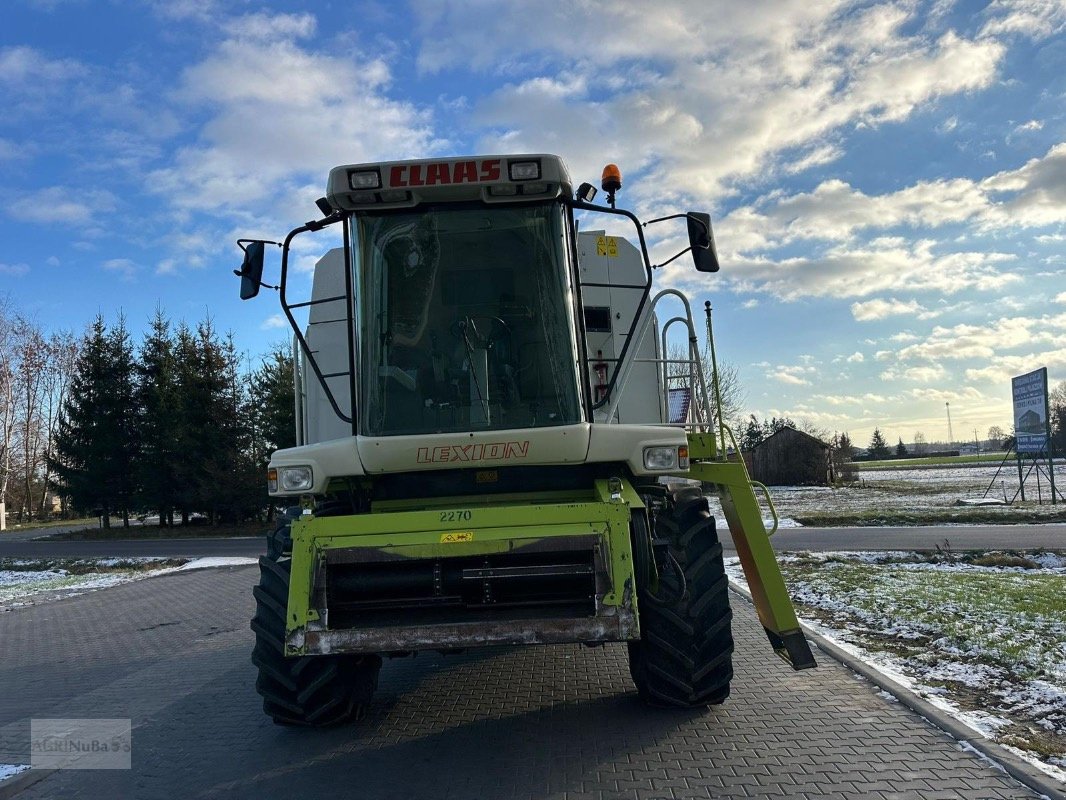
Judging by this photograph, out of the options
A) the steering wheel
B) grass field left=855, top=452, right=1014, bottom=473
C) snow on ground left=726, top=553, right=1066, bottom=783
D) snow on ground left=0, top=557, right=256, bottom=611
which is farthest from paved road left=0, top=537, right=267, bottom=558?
grass field left=855, top=452, right=1014, bottom=473

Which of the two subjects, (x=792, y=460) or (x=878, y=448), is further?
(x=878, y=448)

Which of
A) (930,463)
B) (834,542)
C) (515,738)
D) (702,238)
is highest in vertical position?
(702,238)

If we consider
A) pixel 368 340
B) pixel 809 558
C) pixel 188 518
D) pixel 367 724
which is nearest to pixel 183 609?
pixel 367 724

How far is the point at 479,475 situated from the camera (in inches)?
205

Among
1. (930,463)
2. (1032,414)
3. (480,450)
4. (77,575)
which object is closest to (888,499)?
(1032,414)

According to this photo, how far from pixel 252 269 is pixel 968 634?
6.56 meters

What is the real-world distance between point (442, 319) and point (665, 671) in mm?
2637

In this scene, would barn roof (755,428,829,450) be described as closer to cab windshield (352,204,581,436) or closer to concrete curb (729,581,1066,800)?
concrete curb (729,581,1066,800)

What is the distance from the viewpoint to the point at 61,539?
1188 inches

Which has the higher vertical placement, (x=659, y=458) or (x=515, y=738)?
(x=659, y=458)

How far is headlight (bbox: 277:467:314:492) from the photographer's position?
490cm

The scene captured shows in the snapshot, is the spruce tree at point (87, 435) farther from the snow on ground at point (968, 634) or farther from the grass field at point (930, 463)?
the grass field at point (930, 463)

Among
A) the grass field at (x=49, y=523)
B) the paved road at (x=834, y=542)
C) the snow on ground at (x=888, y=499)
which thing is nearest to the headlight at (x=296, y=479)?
the paved road at (x=834, y=542)

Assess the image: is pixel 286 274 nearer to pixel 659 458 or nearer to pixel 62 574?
pixel 659 458
